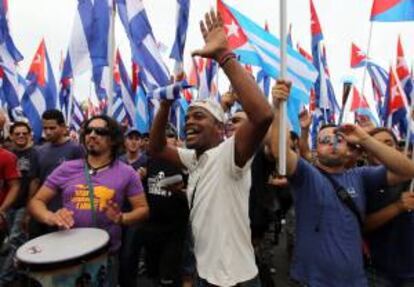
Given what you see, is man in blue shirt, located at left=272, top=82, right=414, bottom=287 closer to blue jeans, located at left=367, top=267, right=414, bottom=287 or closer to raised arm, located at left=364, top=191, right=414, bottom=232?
raised arm, located at left=364, top=191, right=414, bottom=232

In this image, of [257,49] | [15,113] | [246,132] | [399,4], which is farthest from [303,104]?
[15,113]

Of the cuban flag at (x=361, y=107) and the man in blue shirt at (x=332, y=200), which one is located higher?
the man in blue shirt at (x=332, y=200)

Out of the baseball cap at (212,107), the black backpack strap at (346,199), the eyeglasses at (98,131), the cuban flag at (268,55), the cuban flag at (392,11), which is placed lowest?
the black backpack strap at (346,199)

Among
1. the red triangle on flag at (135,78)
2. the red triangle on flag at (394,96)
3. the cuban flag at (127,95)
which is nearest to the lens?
the cuban flag at (127,95)

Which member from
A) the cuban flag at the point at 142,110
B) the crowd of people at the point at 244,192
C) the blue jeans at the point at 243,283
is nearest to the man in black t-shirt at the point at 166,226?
the crowd of people at the point at 244,192

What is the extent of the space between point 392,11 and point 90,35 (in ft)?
11.3

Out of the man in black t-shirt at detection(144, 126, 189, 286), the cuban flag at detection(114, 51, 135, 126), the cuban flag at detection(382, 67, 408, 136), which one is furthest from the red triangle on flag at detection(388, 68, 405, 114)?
the man in black t-shirt at detection(144, 126, 189, 286)

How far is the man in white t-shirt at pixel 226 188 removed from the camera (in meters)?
2.44

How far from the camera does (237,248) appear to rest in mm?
2564

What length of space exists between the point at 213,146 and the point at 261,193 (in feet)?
6.02

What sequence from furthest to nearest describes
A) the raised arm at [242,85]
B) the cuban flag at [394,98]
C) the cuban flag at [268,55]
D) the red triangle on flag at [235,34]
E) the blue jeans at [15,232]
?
the cuban flag at [394,98] < the red triangle on flag at [235,34] < the blue jeans at [15,232] < the cuban flag at [268,55] < the raised arm at [242,85]

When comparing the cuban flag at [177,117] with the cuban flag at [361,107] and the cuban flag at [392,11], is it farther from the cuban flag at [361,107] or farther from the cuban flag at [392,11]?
the cuban flag at [361,107]

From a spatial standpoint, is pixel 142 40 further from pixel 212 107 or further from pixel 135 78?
pixel 212 107

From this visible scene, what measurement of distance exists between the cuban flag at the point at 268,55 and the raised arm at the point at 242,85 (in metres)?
1.36
